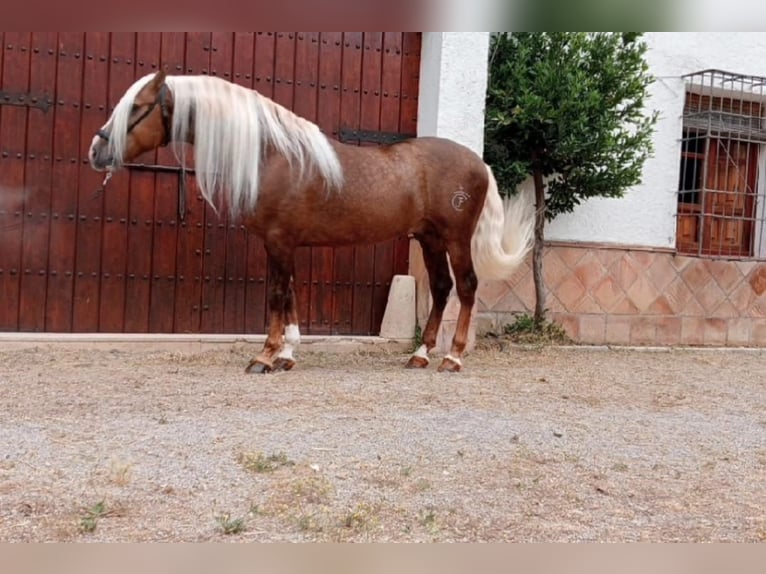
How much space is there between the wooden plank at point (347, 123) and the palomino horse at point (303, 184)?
34.9 inches

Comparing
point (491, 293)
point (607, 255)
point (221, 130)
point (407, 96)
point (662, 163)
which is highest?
point (407, 96)

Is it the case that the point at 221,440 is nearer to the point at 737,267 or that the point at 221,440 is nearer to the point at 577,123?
the point at 577,123

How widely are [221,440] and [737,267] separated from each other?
221 inches

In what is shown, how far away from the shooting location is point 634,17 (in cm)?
50

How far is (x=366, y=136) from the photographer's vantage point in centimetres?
515

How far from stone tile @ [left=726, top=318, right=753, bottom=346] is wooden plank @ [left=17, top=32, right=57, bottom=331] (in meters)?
5.66

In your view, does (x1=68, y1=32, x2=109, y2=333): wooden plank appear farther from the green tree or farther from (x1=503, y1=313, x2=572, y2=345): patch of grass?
(x1=503, y1=313, x2=572, y2=345): patch of grass

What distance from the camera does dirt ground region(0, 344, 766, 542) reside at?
5.86 feet

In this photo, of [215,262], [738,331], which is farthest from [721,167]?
[215,262]

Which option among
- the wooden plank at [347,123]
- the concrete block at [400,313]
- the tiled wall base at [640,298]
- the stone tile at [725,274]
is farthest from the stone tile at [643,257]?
the wooden plank at [347,123]

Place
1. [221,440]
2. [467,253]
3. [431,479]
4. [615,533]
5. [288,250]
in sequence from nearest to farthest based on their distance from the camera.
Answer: [615,533]
[431,479]
[221,440]
[288,250]
[467,253]

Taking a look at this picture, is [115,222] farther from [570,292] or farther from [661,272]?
[661,272]

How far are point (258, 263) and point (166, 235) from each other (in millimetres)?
646

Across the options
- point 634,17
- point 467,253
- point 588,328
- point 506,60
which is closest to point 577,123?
point 506,60
